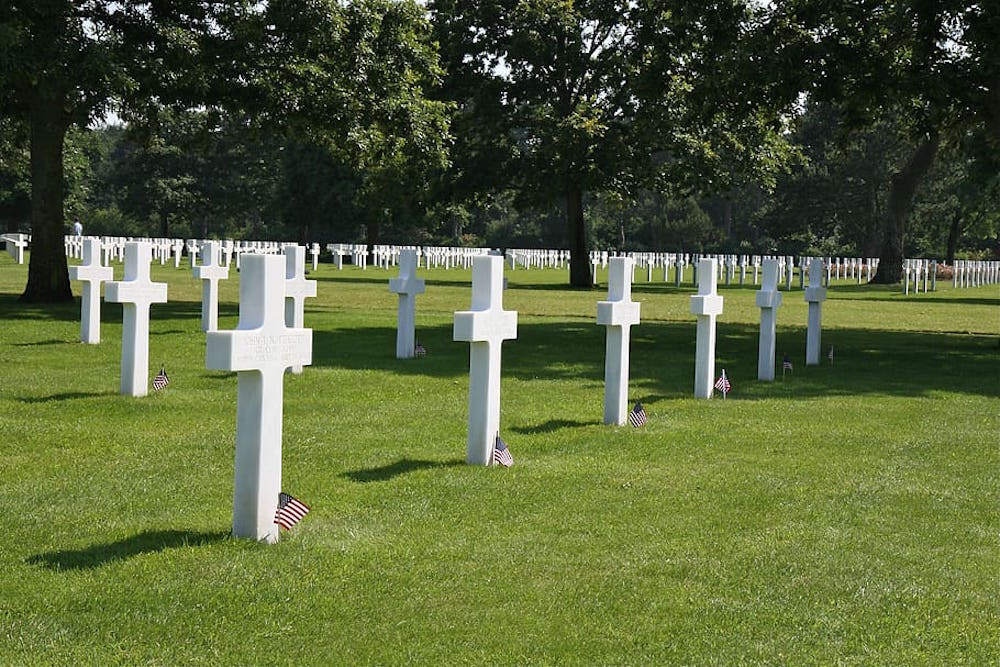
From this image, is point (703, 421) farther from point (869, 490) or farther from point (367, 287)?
point (367, 287)

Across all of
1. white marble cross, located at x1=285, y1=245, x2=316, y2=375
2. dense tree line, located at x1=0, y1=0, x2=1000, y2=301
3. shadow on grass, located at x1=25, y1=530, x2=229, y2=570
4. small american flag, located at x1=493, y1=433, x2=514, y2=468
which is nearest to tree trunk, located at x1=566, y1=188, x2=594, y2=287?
dense tree line, located at x1=0, y1=0, x2=1000, y2=301

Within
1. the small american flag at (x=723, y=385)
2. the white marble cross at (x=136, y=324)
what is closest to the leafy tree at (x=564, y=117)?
the small american flag at (x=723, y=385)

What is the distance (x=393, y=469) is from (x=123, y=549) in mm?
2384

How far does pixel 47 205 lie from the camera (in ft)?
75.7

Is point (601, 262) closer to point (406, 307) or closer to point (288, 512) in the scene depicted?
point (406, 307)

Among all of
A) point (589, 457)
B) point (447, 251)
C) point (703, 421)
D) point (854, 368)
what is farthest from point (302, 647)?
point (447, 251)

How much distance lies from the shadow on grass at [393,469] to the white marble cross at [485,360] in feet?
0.66

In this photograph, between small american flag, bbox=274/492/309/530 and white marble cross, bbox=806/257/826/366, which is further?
white marble cross, bbox=806/257/826/366

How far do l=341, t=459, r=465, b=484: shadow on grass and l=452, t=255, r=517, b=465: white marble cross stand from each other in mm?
200

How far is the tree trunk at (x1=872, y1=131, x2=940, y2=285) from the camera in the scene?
42.1 m

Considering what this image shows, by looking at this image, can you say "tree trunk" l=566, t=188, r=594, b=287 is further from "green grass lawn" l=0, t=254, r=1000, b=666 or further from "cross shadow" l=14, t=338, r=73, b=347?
"green grass lawn" l=0, t=254, r=1000, b=666

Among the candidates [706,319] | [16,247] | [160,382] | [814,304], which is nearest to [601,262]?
[16,247]

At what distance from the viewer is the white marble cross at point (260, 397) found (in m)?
6.16

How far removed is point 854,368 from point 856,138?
2154 inches
